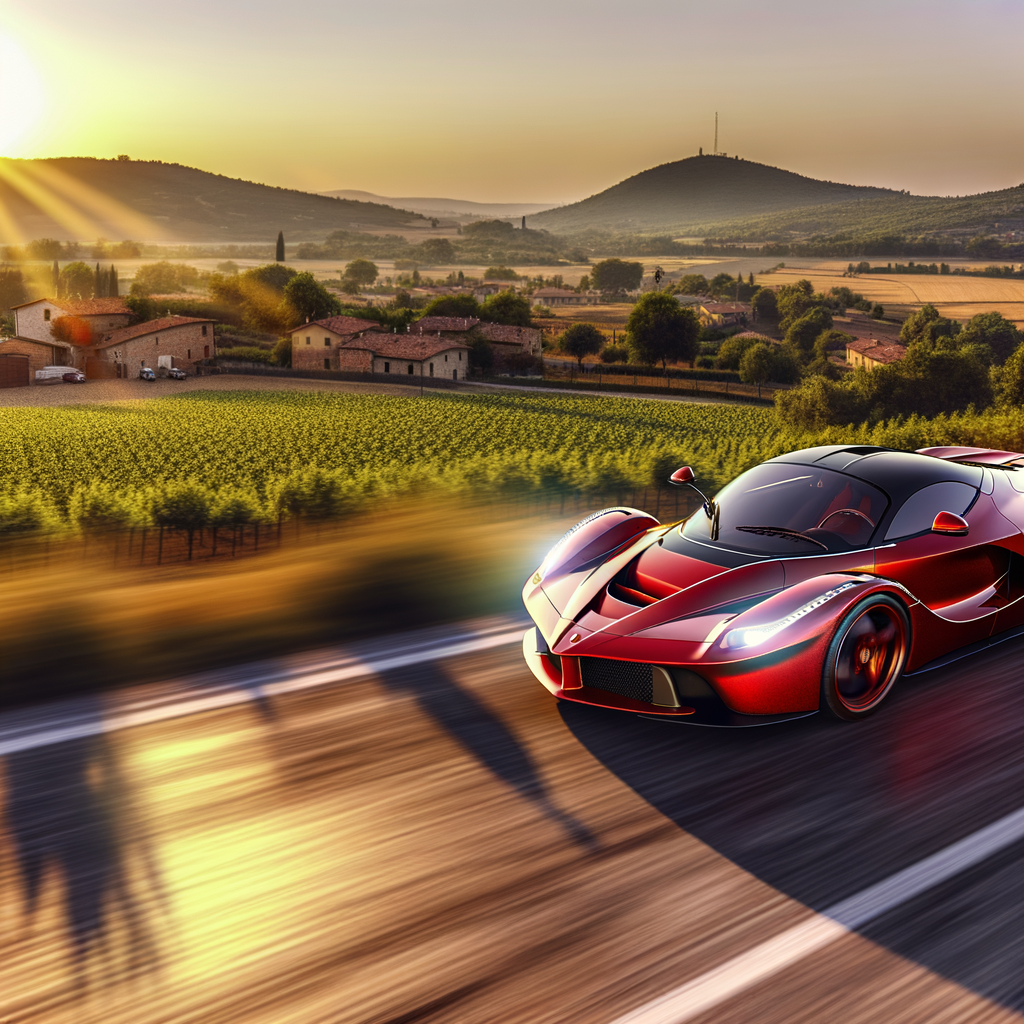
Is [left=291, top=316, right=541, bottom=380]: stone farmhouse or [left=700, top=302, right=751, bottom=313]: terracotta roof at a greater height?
[left=700, top=302, right=751, bottom=313]: terracotta roof

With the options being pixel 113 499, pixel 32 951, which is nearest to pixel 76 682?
pixel 32 951

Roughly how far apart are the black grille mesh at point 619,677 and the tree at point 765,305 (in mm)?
173982

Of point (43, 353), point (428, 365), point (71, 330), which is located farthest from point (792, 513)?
point (71, 330)

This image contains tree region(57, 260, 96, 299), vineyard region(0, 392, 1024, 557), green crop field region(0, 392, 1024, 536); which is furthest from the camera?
tree region(57, 260, 96, 299)

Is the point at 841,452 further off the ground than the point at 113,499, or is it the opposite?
the point at 841,452

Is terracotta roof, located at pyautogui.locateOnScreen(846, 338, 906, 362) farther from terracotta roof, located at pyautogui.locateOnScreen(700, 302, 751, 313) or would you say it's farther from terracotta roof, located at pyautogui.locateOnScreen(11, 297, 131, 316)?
terracotta roof, located at pyautogui.locateOnScreen(11, 297, 131, 316)

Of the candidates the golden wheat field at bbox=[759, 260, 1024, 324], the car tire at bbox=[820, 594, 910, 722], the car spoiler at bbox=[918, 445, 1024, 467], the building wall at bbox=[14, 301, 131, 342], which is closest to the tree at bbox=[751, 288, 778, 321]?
the golden wheat field at bbox=[759, 260, 1024, 324]

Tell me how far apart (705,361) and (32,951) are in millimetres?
126962

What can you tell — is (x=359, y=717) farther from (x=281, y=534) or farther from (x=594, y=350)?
(x=594, y=350)

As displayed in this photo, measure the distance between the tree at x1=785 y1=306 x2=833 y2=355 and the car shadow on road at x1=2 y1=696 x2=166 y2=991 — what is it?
13929cm

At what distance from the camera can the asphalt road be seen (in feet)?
9.21

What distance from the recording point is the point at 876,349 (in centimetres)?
11681

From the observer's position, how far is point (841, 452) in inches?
228

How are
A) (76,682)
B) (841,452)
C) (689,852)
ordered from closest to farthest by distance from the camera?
(689,852), (76,682), (841,452)
